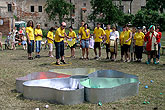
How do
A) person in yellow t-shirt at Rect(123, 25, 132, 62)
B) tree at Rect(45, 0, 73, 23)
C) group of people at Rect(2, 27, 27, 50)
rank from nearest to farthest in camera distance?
1. person in yellow t-shirt at Rect(123, 25, 132, 62)
2. group of people at Rect(2, 27, 27, 50)
3. tree at Rect(45, 0, 73, 23)

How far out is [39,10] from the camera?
186 ft

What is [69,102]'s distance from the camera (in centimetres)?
552

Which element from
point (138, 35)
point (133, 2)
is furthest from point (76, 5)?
point (138, 35)

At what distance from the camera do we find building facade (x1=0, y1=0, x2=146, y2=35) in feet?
175

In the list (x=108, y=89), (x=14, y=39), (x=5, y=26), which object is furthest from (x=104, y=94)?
(x=5, y=26)

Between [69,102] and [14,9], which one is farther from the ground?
[14,9]

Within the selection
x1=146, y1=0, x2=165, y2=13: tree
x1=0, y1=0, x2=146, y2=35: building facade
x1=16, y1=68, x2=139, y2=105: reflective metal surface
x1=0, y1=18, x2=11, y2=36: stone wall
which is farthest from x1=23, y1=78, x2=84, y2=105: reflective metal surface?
x1=146, y1=0, x2=165, y2=13: tree

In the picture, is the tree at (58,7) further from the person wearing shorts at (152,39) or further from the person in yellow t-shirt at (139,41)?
the person wearing shorts at (152,39)

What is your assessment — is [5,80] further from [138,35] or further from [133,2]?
[133,2]

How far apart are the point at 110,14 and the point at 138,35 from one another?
25608 mm

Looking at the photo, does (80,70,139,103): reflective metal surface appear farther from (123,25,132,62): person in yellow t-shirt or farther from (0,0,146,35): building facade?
(0,0,146,35): building facade

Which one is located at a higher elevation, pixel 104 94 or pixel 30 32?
pixel 30 32

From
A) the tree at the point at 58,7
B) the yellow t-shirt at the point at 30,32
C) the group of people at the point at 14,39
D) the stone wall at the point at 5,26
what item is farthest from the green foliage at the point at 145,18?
the yellow t-shirt at the point at 30,32

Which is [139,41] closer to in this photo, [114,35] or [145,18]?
[114,35]
